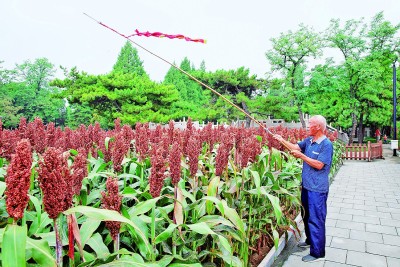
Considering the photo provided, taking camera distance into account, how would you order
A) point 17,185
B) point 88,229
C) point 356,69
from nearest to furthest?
1. point 17,185
2. point 88,229
3. point 356,69

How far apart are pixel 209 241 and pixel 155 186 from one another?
1.10m

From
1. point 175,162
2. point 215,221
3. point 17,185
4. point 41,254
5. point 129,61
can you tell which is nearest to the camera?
point 17,185

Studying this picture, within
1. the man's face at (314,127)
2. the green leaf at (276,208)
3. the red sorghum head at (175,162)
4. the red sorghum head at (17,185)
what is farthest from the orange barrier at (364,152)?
the red sorghum head at (17,185)

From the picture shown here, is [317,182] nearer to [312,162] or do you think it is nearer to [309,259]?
[312,162]

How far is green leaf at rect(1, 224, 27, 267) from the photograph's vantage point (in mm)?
993

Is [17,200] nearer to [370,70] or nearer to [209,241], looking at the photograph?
[209,241]

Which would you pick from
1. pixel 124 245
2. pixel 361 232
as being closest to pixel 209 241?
pixel 124 245

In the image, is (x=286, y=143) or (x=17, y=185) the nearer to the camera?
(x=17, y=185)

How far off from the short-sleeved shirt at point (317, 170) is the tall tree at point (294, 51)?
19495mm

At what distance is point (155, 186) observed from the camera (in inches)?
66.8

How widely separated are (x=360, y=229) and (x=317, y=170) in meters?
1.90

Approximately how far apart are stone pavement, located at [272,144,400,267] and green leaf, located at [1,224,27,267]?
9.74 ft

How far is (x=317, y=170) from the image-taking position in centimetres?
Result: 352

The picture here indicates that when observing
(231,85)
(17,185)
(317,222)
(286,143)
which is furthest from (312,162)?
(231,85)
